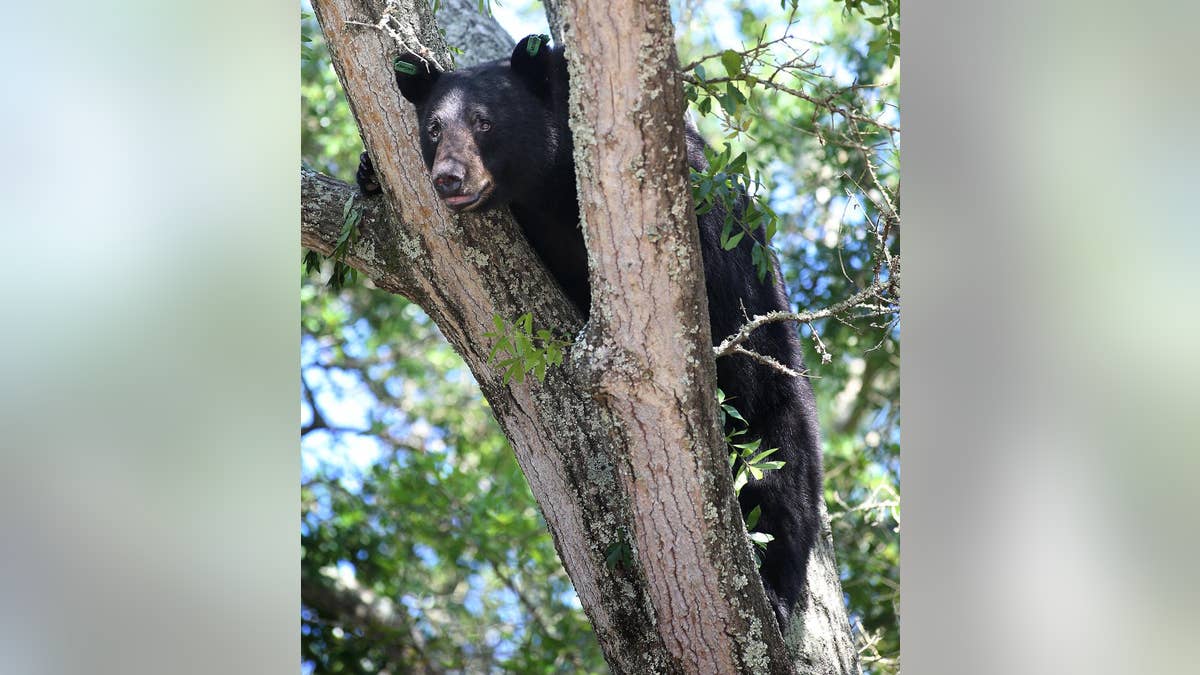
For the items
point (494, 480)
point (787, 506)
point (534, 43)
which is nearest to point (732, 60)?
point (534, 43)

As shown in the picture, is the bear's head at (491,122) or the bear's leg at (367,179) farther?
the bear's leg at (367,179)

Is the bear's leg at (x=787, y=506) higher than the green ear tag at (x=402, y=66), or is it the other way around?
the green ear tag at (x=402, y=66)

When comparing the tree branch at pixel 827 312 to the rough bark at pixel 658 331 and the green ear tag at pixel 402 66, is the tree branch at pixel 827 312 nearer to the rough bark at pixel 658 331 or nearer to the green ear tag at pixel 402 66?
the rough bark at pixel 658 331

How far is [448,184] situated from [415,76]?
0.30 m

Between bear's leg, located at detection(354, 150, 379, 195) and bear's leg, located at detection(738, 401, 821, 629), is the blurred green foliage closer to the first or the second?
bear's leg, located at detection(738, 401, 821, 629)

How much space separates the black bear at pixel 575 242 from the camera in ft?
10.3

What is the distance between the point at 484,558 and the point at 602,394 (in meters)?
3.98

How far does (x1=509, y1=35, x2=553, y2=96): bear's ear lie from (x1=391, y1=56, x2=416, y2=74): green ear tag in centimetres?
66

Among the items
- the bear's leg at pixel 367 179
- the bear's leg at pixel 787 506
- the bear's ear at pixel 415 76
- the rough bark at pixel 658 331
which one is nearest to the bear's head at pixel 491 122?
the bear's ear at pixel 415 76

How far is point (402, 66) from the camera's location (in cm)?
254

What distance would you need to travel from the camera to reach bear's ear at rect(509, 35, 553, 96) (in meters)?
3.26
